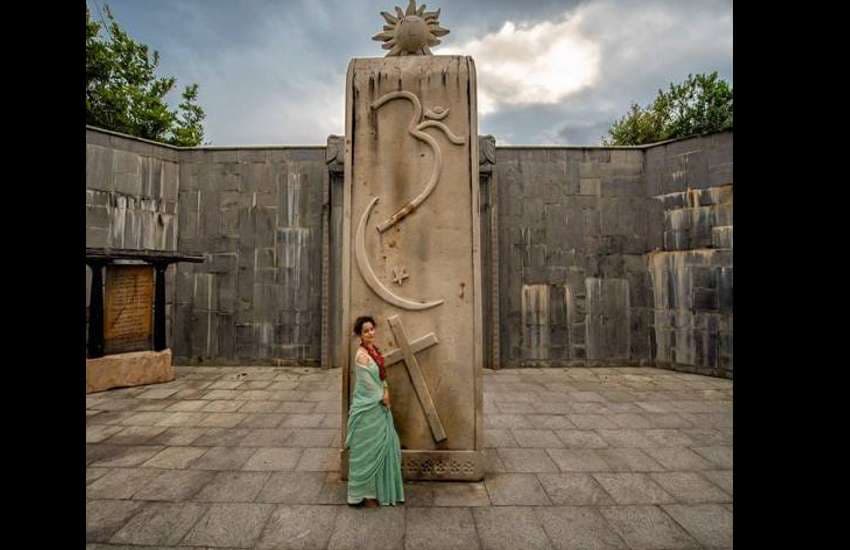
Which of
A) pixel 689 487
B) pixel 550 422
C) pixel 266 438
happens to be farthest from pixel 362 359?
pixel 689 487

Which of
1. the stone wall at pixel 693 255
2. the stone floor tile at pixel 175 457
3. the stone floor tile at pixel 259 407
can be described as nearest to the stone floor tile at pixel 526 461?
the stone floor tile at pixel 175 457

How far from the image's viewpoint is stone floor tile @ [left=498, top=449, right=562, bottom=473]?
4.70 m

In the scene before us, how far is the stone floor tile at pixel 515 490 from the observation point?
3992 millimetres

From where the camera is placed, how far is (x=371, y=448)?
12.9 ft

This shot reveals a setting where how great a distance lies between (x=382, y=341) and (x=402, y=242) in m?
1.23

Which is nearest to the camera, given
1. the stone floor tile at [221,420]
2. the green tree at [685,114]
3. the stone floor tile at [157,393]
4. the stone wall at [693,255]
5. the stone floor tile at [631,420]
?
the stone floor tile at [221,420]

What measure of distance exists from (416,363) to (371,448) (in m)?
1.05

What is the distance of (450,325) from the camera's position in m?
4.54

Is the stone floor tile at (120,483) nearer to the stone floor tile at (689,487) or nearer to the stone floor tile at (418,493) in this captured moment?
the stone floor tile at (418,493)

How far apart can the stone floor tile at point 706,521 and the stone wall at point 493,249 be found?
643 cm

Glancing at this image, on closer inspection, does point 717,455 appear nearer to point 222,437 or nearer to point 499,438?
point 499,438

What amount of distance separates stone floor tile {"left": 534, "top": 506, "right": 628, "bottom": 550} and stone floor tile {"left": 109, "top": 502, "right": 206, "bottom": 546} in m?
3.46
